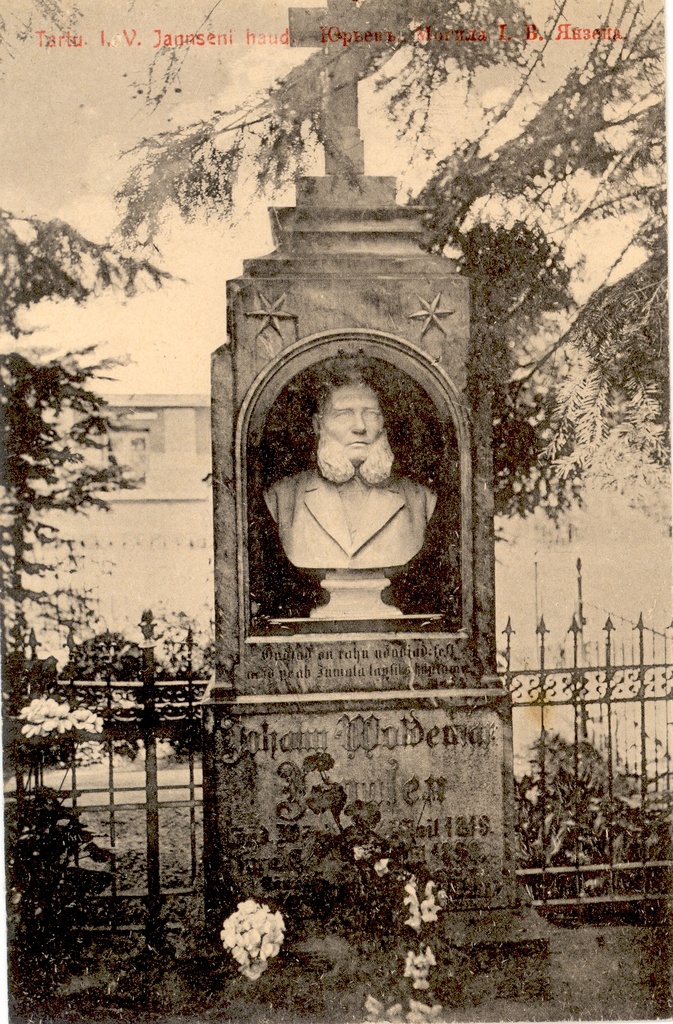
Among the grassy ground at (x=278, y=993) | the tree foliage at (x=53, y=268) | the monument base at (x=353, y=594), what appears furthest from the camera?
the monument base at (x=353, y=594)

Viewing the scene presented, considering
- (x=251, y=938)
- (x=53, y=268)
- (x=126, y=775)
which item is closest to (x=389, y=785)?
(x=251, y=938)

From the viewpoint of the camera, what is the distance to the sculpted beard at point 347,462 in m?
4.78

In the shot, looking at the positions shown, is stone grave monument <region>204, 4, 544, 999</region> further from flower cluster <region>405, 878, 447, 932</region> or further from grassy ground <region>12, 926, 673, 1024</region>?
grassy ground <region>12, 926, 673, 1024</region>

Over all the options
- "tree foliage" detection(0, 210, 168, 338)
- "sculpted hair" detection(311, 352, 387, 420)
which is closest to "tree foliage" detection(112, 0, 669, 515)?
"tree foliage" detection(0, 210, 168, 338)

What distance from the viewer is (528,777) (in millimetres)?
4879

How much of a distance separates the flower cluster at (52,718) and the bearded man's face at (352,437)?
1.70 m

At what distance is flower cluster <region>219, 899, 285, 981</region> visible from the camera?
15.0ft

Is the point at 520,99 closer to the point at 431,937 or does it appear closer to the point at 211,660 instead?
the point at 211,660

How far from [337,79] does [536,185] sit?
1.11 m

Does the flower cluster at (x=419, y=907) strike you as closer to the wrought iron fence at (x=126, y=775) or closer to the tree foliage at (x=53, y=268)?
the wrought iron fence at (x=126, y=775)

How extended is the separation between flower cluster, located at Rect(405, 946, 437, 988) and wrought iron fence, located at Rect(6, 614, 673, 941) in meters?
0.62

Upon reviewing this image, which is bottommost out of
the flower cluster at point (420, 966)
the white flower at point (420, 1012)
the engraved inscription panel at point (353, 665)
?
the white flower at point (420, 1012)

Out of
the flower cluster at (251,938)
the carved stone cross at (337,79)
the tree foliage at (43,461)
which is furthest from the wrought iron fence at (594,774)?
the carved stone cross at (337,79)

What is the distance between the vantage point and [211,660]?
4883 millimetres
